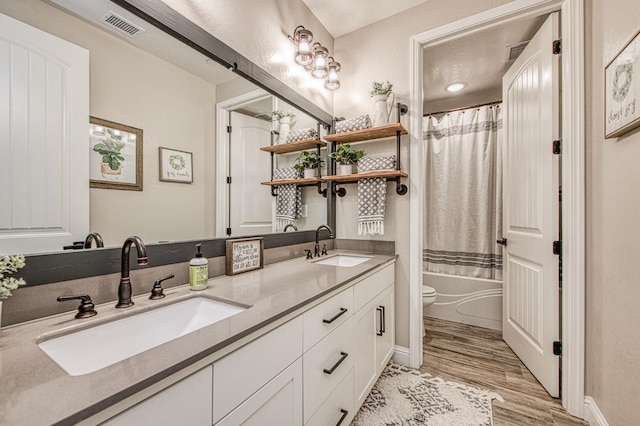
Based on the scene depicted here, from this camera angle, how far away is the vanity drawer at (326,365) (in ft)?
3.25

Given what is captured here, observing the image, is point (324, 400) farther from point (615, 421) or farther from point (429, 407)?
point (615, 421)

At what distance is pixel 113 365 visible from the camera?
55 centimetres

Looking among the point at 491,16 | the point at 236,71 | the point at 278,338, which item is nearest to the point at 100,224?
the point at 278,338

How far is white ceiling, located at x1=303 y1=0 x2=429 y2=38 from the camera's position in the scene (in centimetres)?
202

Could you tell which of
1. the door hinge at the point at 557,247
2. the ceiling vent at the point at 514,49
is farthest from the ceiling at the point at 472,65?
the door hinge at the point at 557,247

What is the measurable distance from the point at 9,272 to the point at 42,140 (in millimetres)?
390

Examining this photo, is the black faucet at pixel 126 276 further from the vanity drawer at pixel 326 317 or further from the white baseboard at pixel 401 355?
the white baseboard at pixel 401 355

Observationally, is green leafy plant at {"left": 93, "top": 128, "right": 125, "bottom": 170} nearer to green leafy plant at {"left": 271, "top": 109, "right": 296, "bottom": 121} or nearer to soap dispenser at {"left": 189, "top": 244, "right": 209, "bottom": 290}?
soap dispenser at {"left": 189, "top": 244, "right": 209, "bottom": 290}

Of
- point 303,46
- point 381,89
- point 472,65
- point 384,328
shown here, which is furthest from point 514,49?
point 384,328

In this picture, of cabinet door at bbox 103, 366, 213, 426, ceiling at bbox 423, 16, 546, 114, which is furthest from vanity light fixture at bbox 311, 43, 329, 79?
cabinet door at bbox 103, 366, 213, 426

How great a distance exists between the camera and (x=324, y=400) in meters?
1.09

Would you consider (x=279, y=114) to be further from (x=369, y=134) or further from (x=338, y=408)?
(x=338, y=408)

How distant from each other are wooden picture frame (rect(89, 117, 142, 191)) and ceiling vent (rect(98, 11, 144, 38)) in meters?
0.35

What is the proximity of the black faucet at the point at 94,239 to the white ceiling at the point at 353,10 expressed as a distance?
6.91ft
